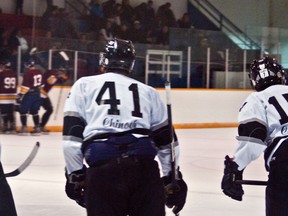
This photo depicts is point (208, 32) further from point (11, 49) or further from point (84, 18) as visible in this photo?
point (11, 49)

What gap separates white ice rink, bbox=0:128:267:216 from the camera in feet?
→ 13.8

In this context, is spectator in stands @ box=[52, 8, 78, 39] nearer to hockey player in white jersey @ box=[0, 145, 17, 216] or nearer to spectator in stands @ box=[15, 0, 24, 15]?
spectator in stands @ box=[15, 0, 24, 15]

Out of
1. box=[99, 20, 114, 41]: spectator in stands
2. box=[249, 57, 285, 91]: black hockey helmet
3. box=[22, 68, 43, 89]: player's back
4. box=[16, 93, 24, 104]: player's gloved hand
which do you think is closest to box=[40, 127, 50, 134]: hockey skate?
box=[16, 93, 24, 104]: player's gloved hand

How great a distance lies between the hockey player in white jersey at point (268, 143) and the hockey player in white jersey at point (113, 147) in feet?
1.09

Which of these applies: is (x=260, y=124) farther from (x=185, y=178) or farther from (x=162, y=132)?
(x=185, y=178)

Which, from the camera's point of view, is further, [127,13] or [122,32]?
[127,13]

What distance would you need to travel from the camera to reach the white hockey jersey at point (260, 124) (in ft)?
7.73

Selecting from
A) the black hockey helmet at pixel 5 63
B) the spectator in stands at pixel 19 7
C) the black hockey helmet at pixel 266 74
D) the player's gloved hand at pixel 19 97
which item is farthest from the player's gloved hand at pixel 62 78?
the black hockey helmet at pixel 266 74

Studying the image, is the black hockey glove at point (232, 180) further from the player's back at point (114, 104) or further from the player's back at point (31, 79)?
the player's back at point (31, 79)

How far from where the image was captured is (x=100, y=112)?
7.02ft

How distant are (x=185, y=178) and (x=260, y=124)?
3270 mm

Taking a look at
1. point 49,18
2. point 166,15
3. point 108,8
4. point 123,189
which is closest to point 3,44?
point 49,18

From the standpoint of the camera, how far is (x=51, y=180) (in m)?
5.36

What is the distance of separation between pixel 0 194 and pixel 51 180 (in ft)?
9.31
